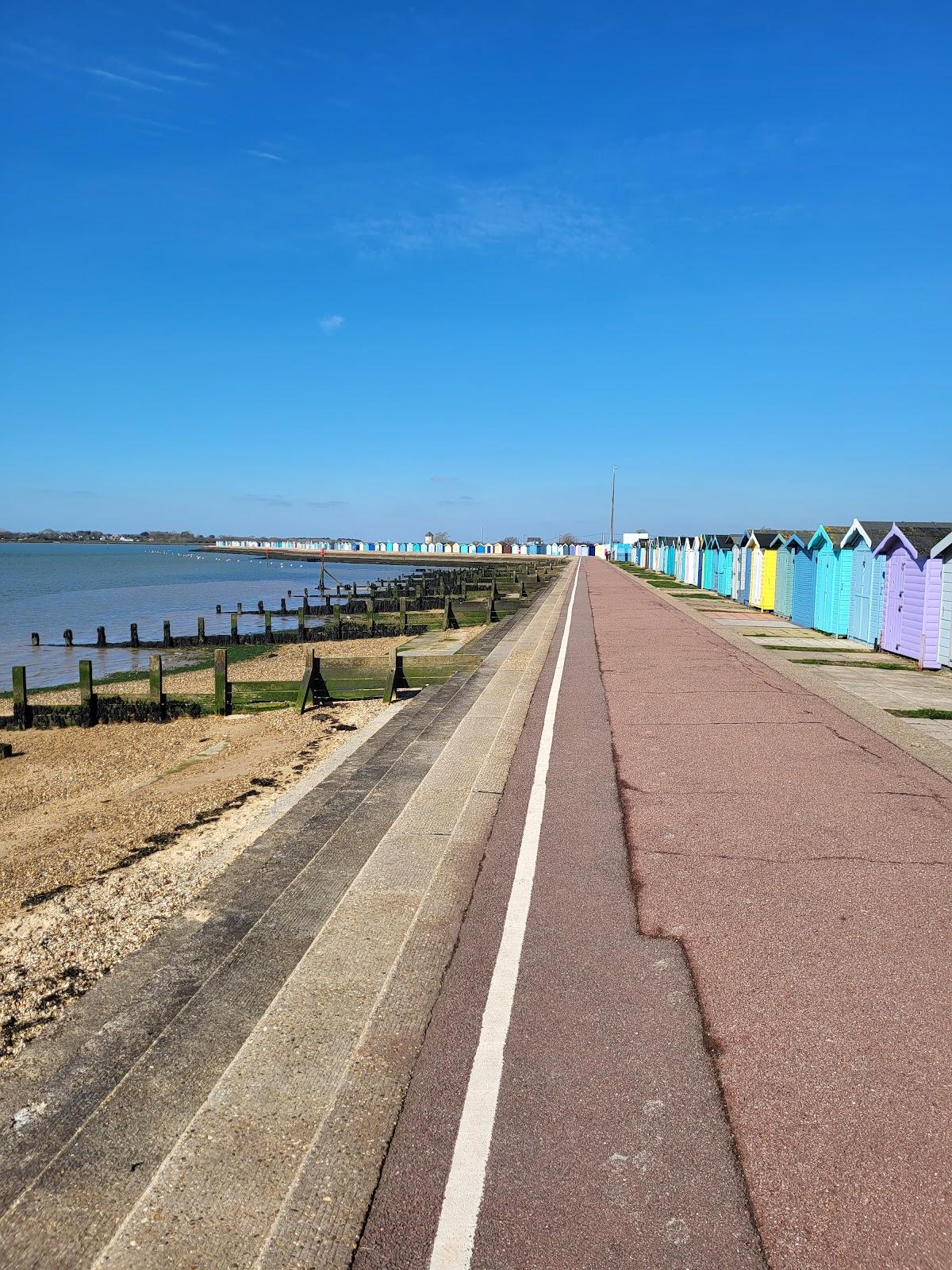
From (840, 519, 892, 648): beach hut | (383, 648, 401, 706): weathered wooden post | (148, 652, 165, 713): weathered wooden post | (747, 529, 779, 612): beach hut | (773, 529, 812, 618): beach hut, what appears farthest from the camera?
(747, 529, 779, 612): beach hut

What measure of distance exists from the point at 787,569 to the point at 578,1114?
93.1 ft

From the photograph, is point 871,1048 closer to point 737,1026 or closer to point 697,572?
point 737,1026

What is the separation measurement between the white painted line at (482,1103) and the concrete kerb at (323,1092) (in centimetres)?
29

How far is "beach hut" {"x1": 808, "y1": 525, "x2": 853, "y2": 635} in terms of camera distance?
22844mm

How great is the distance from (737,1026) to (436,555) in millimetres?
183751

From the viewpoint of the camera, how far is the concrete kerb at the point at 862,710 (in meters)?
9.23

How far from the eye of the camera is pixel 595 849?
6.32m

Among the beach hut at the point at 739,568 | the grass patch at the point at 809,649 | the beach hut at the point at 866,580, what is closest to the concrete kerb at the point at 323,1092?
the grass patch at the point at 809,649

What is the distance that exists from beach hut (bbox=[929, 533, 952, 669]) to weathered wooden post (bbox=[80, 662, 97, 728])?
17143 mm

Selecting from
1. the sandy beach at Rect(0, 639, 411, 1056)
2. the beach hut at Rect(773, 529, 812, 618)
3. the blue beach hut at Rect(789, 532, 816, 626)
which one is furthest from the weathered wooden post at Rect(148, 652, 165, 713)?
the beach hut at Rect(773, 529, 812, 618)

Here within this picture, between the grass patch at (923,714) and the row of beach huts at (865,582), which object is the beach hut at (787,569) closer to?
the row of beach huts at (865,582)

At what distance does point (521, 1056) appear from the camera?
3.75 meters

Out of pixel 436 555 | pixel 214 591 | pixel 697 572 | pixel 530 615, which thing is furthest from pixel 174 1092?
pixel 436 555

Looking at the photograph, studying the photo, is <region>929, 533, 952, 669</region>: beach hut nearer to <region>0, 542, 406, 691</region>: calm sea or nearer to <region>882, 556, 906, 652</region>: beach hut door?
<region>882, 556, 906, 652</region>: beach hut door
